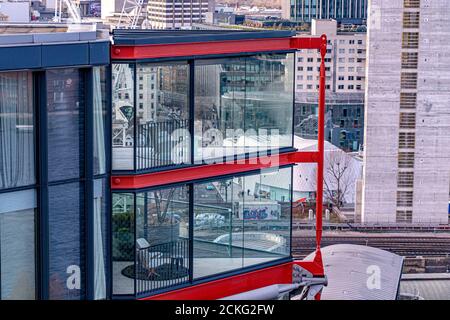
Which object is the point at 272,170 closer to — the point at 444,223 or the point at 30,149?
the point at 30,149

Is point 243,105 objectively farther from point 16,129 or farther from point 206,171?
point 16,129

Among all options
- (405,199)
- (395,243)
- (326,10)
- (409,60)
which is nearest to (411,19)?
(409,60)

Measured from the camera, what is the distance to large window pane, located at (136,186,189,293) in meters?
3.31

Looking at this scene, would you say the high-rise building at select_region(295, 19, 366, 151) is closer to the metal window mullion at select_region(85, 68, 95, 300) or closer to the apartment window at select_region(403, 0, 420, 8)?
the apartment window at select_region(403, 0, 420, 8)

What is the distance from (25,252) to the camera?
3.04 meters

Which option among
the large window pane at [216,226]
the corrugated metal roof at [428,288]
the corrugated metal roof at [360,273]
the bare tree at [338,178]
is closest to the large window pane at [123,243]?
the large window pane at [216,226]

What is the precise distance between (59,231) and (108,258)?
21 cm

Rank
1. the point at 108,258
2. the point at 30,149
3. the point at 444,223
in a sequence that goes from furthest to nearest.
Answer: the point at 444,223
the point at 108,258
the point at 30,149

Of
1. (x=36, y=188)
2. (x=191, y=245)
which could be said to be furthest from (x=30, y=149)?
(x=191, y=245)

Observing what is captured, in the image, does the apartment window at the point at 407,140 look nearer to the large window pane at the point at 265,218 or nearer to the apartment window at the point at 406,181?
the apartment window at the point at 406,181

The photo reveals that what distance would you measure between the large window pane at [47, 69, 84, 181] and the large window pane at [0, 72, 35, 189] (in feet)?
0.18

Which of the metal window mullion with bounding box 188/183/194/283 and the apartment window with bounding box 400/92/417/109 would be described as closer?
the metal window mullion with bounding box 188/183/194/283

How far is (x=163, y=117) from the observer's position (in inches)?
132

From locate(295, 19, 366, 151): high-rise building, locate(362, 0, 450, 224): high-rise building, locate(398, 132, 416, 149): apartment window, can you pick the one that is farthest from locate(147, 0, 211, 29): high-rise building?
locate(398, 132, 416, 149): apartment window
